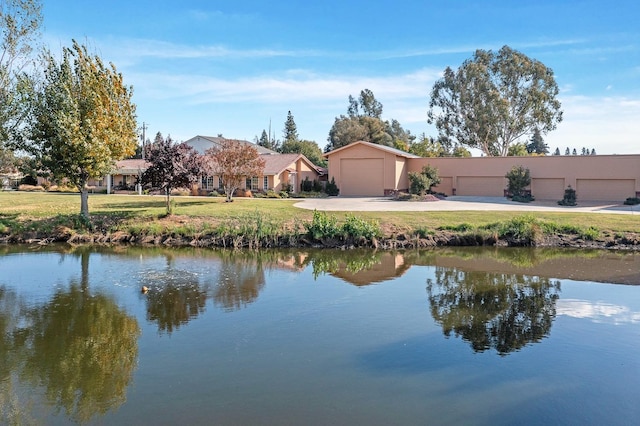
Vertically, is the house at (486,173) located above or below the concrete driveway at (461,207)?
above

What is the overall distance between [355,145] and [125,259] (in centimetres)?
3016

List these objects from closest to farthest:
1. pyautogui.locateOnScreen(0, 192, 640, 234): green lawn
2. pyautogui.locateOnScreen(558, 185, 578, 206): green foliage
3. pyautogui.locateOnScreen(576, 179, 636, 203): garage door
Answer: pyautogui.locateOnScreen(0, 192, 640, 234): green lawn, pyautogui.locateOnScreen(558, 185, 578, 206): green foliage, pyautogui.locateOnScreen(576, 179, 636, 203): garage door

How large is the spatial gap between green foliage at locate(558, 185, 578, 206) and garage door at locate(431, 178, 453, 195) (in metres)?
9.37

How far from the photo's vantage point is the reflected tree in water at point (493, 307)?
36.0 ft

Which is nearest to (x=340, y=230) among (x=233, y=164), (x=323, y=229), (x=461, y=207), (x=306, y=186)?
(x=323, y=229)

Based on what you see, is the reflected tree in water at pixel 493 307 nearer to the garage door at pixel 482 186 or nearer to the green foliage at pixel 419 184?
the green foliage at pixel 419 184

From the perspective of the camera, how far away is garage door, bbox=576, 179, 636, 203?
131ft

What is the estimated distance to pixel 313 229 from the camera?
23906 mm

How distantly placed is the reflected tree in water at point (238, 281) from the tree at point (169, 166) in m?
7.29

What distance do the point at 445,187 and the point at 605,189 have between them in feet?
39.9

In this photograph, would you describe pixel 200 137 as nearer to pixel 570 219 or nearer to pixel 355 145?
pixel 355 145

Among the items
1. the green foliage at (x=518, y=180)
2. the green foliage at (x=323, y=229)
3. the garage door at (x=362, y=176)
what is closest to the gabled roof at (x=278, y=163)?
the garage door at (x=362, y=176)

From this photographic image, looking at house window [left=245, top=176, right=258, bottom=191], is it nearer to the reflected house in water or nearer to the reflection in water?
the reflected house in water

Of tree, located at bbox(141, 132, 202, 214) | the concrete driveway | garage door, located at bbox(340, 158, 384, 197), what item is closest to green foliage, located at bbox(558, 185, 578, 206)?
the concrete driveway
